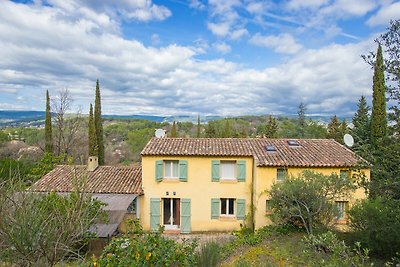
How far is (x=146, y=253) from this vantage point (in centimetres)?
689

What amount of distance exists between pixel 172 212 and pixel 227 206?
15.4 ft

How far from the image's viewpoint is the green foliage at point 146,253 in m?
6.89

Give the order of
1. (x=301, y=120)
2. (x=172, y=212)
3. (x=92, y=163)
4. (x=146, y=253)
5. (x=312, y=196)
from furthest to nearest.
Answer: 1. (x=301, y=120)
2. (x=92, y=163)
3. (x=172, y=212)
4. (x=312, y=196)
5. (x=146, y=253)

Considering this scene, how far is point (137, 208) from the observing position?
24750mm

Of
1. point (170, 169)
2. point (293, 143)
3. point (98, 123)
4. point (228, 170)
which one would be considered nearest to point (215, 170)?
point (228, 170)

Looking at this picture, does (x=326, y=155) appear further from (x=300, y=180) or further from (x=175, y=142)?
(x=175, y=142)

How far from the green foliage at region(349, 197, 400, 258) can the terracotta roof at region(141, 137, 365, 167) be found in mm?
6262

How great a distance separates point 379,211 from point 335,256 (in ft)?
32.9

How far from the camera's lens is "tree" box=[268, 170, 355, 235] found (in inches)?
730

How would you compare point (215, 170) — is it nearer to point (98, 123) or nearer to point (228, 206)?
point (228, 206)

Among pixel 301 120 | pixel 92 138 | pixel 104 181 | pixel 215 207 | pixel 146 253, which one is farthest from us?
pixel 301 120

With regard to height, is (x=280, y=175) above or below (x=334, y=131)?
below

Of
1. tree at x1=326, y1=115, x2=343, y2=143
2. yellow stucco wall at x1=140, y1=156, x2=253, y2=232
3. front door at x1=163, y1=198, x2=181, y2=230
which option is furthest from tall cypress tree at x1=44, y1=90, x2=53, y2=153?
tree at x1=326, y1=115, x2=343, y2=143

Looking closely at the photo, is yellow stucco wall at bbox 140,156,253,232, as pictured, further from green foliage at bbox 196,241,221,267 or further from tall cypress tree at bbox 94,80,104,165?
tall cypress tree at bbox 94,80,104,165
